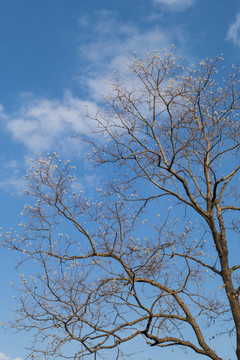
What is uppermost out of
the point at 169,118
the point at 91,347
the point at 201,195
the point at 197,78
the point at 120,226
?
the point at 197,78

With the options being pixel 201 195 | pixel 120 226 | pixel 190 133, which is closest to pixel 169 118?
pixel 190 133

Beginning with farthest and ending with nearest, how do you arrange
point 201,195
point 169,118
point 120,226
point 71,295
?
1. point 201,195
2. point 169,118
3. point 120,226
4. point 71,295

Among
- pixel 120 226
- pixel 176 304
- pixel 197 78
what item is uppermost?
pixel 197 78

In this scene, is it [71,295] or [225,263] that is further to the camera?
[225,263]

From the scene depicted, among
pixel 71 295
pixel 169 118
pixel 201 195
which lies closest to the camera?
pixel 71 295

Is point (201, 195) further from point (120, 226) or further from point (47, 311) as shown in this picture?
point (47, 311)

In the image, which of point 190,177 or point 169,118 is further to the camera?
point 190,177

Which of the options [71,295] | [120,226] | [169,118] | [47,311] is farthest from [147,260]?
[169,118]

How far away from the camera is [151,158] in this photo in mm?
11461

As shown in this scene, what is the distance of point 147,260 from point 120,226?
105 cm

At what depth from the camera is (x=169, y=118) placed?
1102 cm

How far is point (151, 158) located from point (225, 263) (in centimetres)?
356

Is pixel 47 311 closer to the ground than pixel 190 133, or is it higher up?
closer to the ground

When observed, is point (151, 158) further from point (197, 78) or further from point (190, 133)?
point (197, 78)
